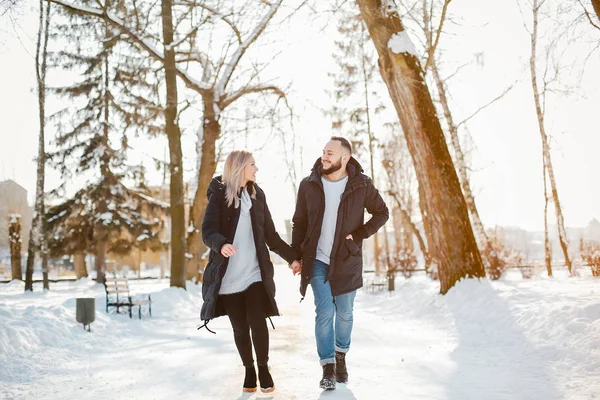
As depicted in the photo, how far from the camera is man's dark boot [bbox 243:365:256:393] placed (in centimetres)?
437

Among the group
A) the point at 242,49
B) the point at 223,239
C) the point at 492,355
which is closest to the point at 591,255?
the point at 492,355

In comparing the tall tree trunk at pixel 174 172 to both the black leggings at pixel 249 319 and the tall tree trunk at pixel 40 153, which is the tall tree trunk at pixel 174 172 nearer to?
the tall tree trunk at pixel 40 153

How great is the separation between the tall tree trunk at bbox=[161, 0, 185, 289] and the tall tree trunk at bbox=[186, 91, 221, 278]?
1.12 meters

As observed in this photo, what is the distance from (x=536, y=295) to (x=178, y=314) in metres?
7.71

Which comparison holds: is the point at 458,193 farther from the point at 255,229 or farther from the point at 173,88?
the point at 173,88

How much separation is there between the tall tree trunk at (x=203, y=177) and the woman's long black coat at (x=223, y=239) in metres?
11.7

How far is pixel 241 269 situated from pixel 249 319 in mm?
418

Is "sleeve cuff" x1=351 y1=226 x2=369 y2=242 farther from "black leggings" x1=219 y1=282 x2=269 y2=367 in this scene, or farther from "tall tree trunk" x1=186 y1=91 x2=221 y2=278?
"tall tree trunk" x1=186 y1=91 x2=221 y2=278

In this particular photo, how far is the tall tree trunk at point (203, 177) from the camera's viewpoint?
16.8 m

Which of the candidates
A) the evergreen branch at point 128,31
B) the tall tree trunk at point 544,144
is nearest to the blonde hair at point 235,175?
the evergreen branch at point 128,31

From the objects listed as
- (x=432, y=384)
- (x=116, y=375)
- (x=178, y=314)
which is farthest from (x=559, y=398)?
(x=178, y=314)

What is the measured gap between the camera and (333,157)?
4.68 meters

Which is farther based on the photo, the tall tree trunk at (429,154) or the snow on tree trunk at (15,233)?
the snow on tree trunk at (15,233)

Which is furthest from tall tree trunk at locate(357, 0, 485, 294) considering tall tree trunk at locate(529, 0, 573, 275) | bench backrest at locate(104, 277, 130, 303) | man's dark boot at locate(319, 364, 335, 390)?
tall tree trunk at locate(529, 0, 573, 275)
